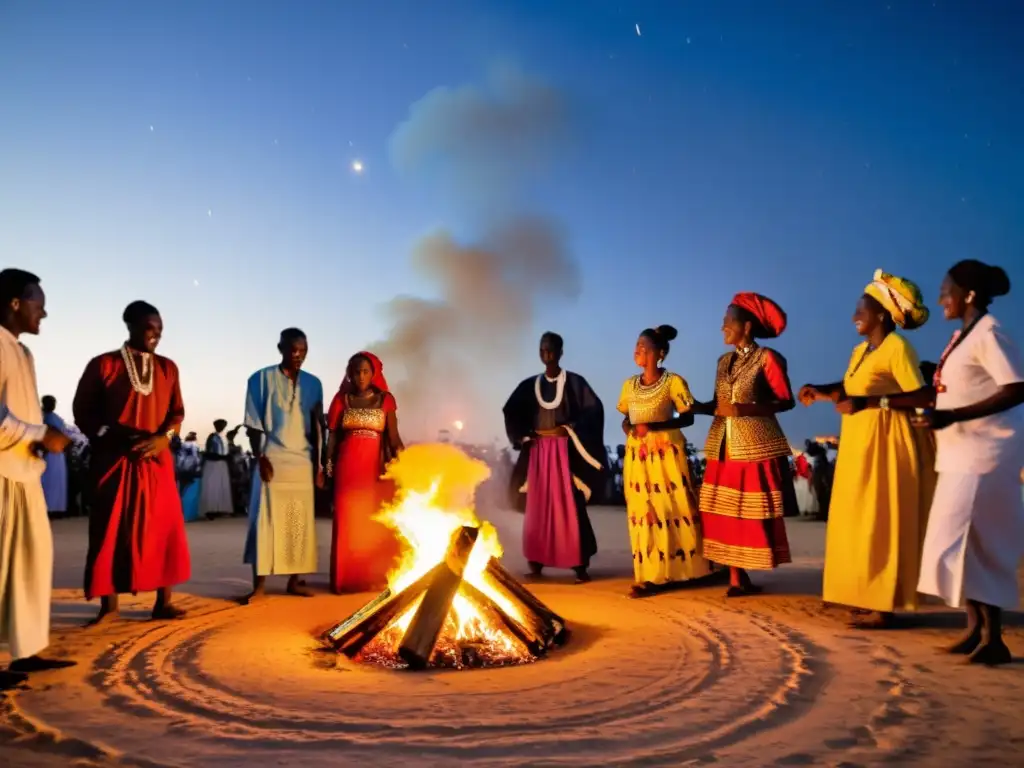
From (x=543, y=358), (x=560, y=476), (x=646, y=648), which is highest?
(x=543, y=358)

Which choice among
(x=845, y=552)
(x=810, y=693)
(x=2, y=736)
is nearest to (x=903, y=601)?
(x=845, y=552)

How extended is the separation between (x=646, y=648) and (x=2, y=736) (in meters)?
3.41

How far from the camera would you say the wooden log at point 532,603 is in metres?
4.86

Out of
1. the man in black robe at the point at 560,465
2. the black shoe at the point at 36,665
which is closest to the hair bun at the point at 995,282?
the man in black robe at the point at 560,465

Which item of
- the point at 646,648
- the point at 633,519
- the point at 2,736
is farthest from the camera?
the point at 633,519

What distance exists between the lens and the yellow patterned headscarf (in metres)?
5.09

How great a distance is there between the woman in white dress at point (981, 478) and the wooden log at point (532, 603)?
225cm

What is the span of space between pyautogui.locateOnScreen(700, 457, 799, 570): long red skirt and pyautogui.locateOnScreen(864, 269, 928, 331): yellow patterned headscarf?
1625 millimetres

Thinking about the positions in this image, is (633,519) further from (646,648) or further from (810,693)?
(810,693)

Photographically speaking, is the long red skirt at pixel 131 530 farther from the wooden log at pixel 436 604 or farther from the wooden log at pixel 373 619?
the wooden log at pixel 436 604

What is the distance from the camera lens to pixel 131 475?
18.4 ft

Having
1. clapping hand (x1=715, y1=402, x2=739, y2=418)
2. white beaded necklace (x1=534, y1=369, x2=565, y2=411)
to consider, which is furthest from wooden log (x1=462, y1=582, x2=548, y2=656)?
white beaded necklace (x1=534, y1=369, x2=565, y2=411)

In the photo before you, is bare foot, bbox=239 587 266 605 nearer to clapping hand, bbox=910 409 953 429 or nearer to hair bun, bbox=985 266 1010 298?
clapping hand, bbox=910 409 953 429

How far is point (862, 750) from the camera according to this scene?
3004mm
